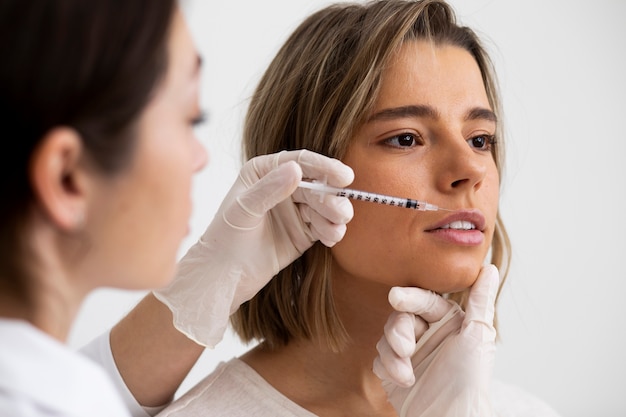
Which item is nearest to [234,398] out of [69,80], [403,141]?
[403,141]

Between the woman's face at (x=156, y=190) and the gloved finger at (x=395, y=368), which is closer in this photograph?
the woman's face at (x=156, y=190)

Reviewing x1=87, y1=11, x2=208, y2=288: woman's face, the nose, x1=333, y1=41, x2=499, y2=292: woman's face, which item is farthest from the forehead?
x1=87, y1=11, x2=208, y2=288: woman's face

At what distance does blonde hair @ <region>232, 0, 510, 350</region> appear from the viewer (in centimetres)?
181

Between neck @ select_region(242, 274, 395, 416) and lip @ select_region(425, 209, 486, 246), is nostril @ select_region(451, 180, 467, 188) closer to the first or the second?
lip @ select_region(425, 209, 486, 246)

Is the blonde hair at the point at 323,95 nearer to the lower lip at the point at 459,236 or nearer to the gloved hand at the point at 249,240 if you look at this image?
the gloved hand at the point at 249,240

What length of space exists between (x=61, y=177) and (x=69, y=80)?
0.13m

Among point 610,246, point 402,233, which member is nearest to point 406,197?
point 402,233

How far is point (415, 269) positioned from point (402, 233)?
0.27 feet

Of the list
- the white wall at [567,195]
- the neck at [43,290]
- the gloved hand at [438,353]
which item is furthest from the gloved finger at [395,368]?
the white wall at [567,195]

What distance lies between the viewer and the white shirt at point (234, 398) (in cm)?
182

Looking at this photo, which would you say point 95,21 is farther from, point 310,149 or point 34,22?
point 310,149

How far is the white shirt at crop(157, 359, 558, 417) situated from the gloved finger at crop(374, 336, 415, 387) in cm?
21

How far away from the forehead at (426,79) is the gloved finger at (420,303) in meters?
0.41

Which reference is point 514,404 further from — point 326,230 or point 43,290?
point 43,290
